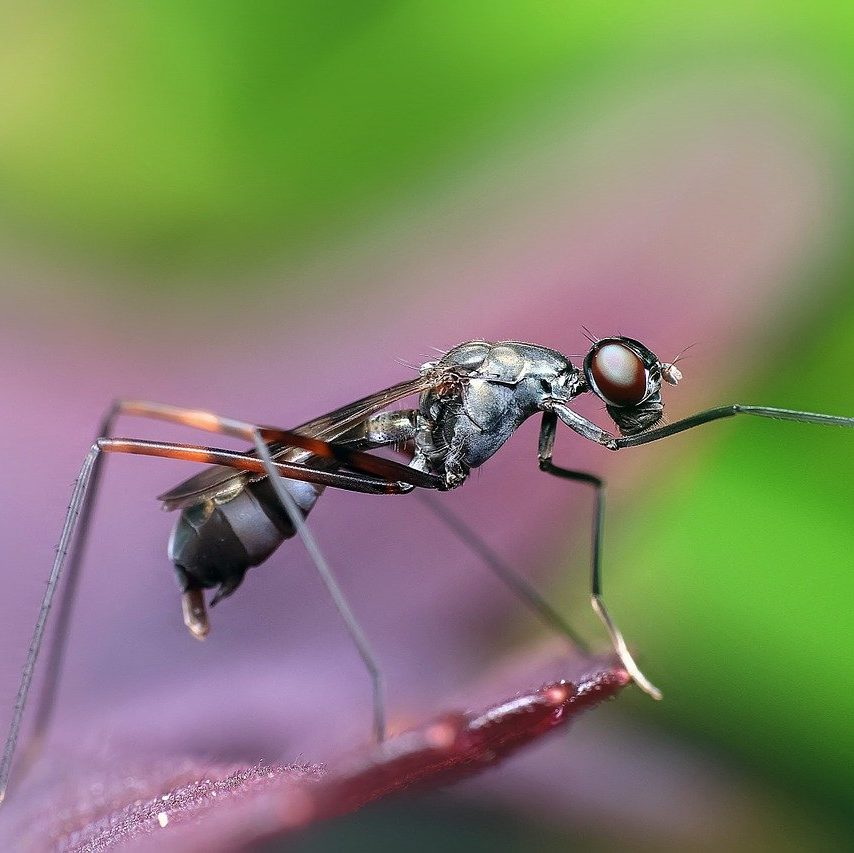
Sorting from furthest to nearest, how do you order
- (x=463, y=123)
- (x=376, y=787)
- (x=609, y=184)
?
(x=463, y=123) < (x=609, y=184) < (x=376, y=787)

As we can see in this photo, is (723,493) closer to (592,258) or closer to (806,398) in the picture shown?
(806,398)

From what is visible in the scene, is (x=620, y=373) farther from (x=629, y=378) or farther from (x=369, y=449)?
(x=369, y=449)

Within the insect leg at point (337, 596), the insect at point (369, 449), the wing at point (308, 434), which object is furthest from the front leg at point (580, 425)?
the insect leg at point (337, 596)

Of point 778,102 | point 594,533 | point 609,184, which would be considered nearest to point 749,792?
point 594,533

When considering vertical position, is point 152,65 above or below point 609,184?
above

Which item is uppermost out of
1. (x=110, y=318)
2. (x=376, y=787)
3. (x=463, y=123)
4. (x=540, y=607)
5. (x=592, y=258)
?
(x=463, y=123)

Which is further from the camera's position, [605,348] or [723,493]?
[605,348]

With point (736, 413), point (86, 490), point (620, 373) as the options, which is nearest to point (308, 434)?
point (86, 490)
